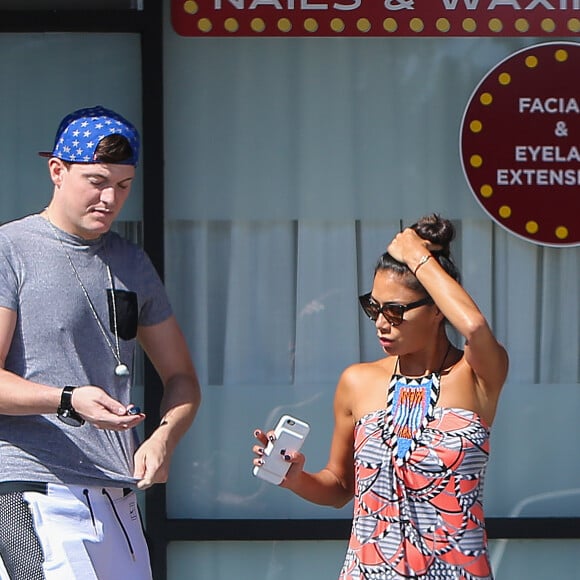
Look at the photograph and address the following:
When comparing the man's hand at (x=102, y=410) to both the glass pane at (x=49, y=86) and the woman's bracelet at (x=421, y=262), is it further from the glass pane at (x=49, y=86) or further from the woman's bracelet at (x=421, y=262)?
the glass pane at (x=49, y=86)

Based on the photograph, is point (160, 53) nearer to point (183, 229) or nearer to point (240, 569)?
point (183, 229)

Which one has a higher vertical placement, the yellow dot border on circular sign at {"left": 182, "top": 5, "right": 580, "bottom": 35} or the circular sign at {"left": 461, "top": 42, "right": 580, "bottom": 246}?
the yellow dot border on circular sign at {"left": 182, "top": 5, "right": 580, "bottom": 35}

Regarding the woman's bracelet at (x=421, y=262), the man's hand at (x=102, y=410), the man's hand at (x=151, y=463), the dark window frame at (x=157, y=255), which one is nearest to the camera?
the man's hand at (x=102, y=410)

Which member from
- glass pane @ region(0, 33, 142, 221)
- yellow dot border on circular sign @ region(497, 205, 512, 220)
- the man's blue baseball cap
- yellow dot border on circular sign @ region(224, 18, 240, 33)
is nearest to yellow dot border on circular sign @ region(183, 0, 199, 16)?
yellow dot border on circular sign @ region(224, 18, 240, 33)

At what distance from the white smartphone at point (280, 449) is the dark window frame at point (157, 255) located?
1.74m

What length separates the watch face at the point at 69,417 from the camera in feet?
9.62

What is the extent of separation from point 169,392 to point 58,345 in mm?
375

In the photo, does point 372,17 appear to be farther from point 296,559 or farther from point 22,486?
point 22,486

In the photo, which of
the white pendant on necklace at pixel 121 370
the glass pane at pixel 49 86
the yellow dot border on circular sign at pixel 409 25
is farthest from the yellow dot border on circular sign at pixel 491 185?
the white pendant on necklace at pixel 121 370

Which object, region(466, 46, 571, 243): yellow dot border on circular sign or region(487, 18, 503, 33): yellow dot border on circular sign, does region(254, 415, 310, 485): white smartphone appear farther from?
region(487, 18, 503, 33): yellow dot border on circular sign

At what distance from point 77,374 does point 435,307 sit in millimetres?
884

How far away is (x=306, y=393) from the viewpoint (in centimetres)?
481

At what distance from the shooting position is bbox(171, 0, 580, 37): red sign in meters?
4.75

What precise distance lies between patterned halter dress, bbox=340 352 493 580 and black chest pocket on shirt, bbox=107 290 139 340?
0.69 m
